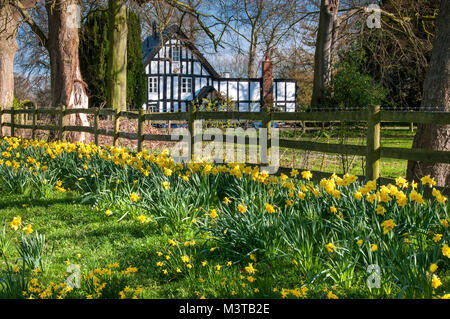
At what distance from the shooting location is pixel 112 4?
45.4 feet

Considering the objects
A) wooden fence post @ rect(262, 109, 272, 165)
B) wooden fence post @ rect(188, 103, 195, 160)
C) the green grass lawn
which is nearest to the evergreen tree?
wooden fence post @ rect(188, 103, 195, 160)

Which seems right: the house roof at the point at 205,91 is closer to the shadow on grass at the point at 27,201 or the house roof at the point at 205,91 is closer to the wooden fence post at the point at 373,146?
the shadow on grass at the point at 27,201

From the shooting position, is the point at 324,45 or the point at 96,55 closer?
the point at 324,45

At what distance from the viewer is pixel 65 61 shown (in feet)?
39.9

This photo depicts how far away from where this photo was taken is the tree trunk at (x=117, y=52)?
45.7 feet

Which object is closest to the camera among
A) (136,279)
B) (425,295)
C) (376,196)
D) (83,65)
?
(425,295)

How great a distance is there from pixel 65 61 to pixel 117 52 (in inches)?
89.1

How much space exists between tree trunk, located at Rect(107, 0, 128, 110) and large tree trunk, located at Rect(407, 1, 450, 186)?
962cm

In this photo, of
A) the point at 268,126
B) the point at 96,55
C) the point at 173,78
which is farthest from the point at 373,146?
the point at 173,78

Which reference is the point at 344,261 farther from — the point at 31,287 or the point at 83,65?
the point at 83,65

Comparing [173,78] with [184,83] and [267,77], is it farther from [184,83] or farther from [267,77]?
[267,77]

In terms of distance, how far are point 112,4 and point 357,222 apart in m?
12.4

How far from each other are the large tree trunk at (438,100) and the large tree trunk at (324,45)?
1273 centimetres
